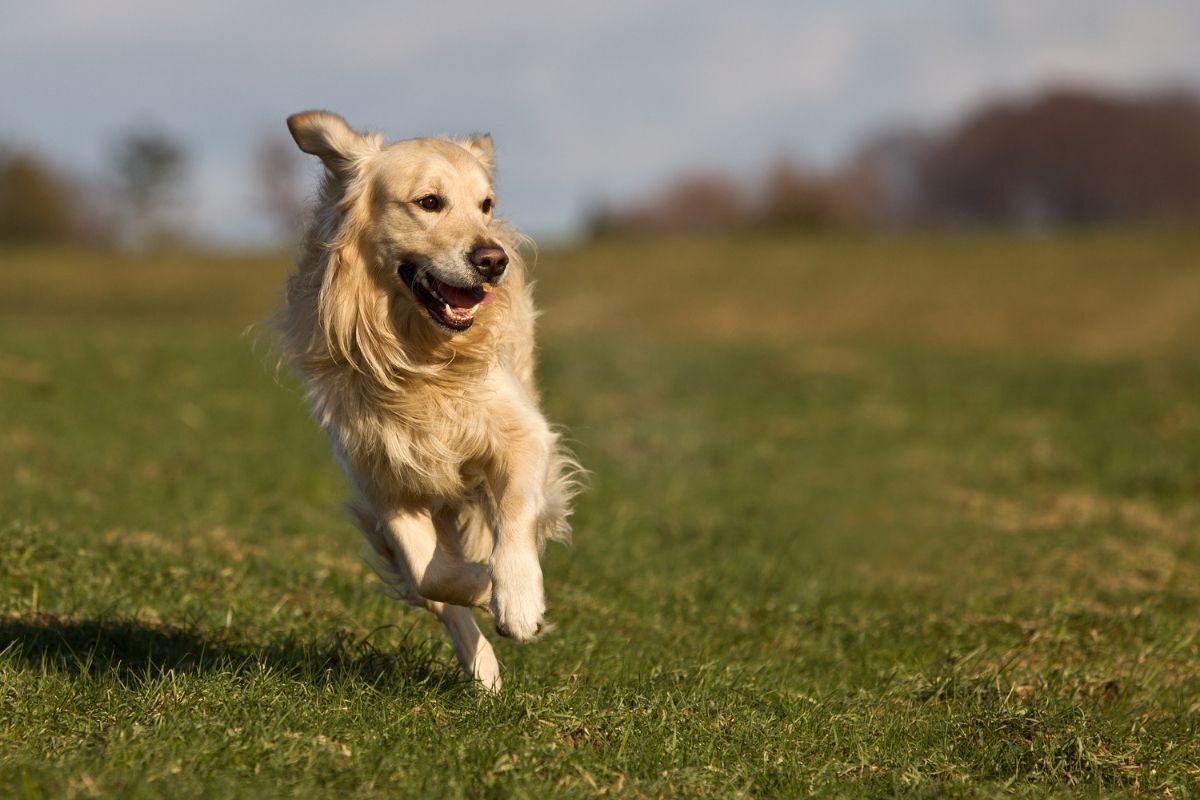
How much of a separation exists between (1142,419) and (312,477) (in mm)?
9037

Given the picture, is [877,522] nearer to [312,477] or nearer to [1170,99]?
[312,477]

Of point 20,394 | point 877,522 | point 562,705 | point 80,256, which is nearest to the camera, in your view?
point 562,705

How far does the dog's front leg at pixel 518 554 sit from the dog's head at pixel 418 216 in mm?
574

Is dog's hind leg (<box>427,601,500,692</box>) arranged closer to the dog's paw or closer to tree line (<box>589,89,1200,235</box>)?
the dog's paw

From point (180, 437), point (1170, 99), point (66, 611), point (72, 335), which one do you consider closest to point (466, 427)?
point (66, 611)

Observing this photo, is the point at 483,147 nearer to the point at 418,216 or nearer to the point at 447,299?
the point at 418,216

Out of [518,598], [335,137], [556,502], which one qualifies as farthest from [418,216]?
[518,598]

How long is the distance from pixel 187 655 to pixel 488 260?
190 cm

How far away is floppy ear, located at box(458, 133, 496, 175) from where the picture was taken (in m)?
5.54

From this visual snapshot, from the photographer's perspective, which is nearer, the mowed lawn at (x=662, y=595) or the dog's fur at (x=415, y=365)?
the mowed lawn at (x=662, y=595)

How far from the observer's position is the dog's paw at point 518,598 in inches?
175

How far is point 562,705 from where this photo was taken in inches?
178

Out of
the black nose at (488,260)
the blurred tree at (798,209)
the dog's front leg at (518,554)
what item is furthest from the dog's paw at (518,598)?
the blurred tree at (798,209)

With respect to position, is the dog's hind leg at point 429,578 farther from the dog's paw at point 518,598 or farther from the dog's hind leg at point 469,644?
the dog's paw at point 518,598
